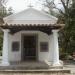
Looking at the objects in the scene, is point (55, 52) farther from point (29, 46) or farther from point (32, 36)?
point (29, 46)

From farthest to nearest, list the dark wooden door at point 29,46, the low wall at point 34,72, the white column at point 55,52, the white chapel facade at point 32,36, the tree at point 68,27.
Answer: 1. the tree at point 68,27
2. the dark wooden door at point 29,46
3. the white chapel facade at point 32,36
4. the white column at point 55,52
5. the low wall at point 34,72

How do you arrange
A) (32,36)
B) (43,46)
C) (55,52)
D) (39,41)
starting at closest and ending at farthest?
(55,52)
(43,46)
(39,41)
(32,36)

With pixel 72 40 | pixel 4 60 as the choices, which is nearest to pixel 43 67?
pixel 4 60

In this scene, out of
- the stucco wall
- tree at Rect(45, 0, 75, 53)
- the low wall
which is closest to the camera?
the low wall

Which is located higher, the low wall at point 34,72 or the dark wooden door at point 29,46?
the dark wooden door at point 29,46

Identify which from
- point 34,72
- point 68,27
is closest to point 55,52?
point 34,72

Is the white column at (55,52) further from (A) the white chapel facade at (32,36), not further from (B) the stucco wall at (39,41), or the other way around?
(B) the stucco wall at (39,41)

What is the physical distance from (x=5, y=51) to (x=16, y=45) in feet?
7.38

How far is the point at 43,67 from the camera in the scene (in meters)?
18.9

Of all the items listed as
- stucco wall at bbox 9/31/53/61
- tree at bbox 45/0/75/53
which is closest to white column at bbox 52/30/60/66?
stucco wall at bbox 9/31/53/61

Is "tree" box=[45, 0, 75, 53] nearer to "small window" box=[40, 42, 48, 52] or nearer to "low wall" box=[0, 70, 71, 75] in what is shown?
"small window" box=[40, 42, 48, 52]

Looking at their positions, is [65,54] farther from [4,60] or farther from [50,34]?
[4,60]

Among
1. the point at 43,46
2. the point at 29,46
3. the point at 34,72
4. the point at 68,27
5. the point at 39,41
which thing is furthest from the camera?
the point at 68,27

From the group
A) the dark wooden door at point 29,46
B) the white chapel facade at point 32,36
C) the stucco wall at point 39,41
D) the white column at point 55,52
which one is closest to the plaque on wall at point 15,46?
the white chapel facade at point 32,36
